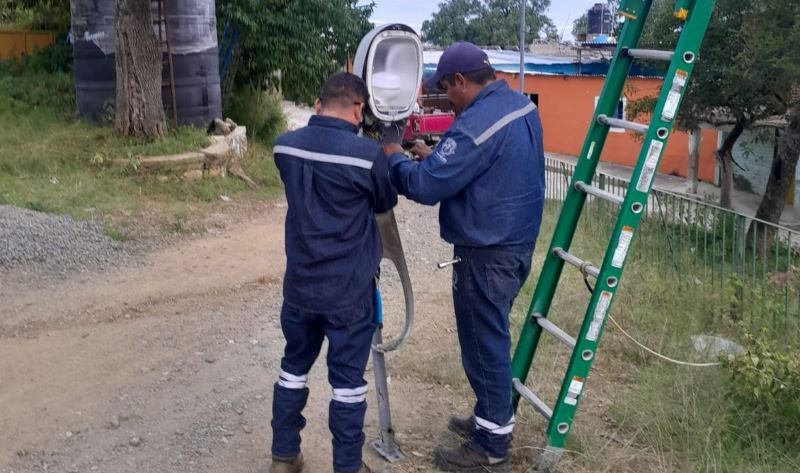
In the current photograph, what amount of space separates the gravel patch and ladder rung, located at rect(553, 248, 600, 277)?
182 inches

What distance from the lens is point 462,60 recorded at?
373 centimetres

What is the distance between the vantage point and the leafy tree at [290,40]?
14.3 metres

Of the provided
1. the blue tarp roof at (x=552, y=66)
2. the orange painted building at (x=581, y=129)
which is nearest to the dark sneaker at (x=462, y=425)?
the orange painted building at (x=581, y=129)

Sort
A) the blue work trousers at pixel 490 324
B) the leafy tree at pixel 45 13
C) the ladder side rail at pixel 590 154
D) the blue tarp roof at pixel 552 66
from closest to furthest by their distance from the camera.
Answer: the blue work trousers at pixel 490 324 < the ladder side rail at pixel 590 154 < the leafy tree at pixel 45 13 < the blue tarp roof at pixel 552 66

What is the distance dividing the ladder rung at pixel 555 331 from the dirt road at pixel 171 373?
734 mm

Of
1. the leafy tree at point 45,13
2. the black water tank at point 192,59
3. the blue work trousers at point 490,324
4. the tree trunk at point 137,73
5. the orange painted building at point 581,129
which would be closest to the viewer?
the blue work trousers at point 490,324

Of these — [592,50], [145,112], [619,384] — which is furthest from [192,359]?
[592,50]

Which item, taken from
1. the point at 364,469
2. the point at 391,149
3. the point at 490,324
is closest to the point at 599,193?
the point at 490,324

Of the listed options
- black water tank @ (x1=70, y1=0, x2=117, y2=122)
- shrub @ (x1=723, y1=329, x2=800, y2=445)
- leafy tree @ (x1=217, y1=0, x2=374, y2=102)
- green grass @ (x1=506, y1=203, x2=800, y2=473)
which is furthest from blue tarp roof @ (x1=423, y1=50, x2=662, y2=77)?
shrub @ (x1=723, y1=329, x2=800, y2=445)

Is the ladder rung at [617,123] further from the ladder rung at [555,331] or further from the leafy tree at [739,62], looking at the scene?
the leafy tree at [739,62]

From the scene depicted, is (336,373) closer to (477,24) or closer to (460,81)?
(460,81)

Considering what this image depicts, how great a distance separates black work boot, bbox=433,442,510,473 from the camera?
12.7 ft

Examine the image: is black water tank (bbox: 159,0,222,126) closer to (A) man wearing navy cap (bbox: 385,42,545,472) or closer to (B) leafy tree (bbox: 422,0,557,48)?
(A) man wearing navy cap (bbox: 385,42,545,472)

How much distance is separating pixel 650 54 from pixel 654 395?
1.74 meters
